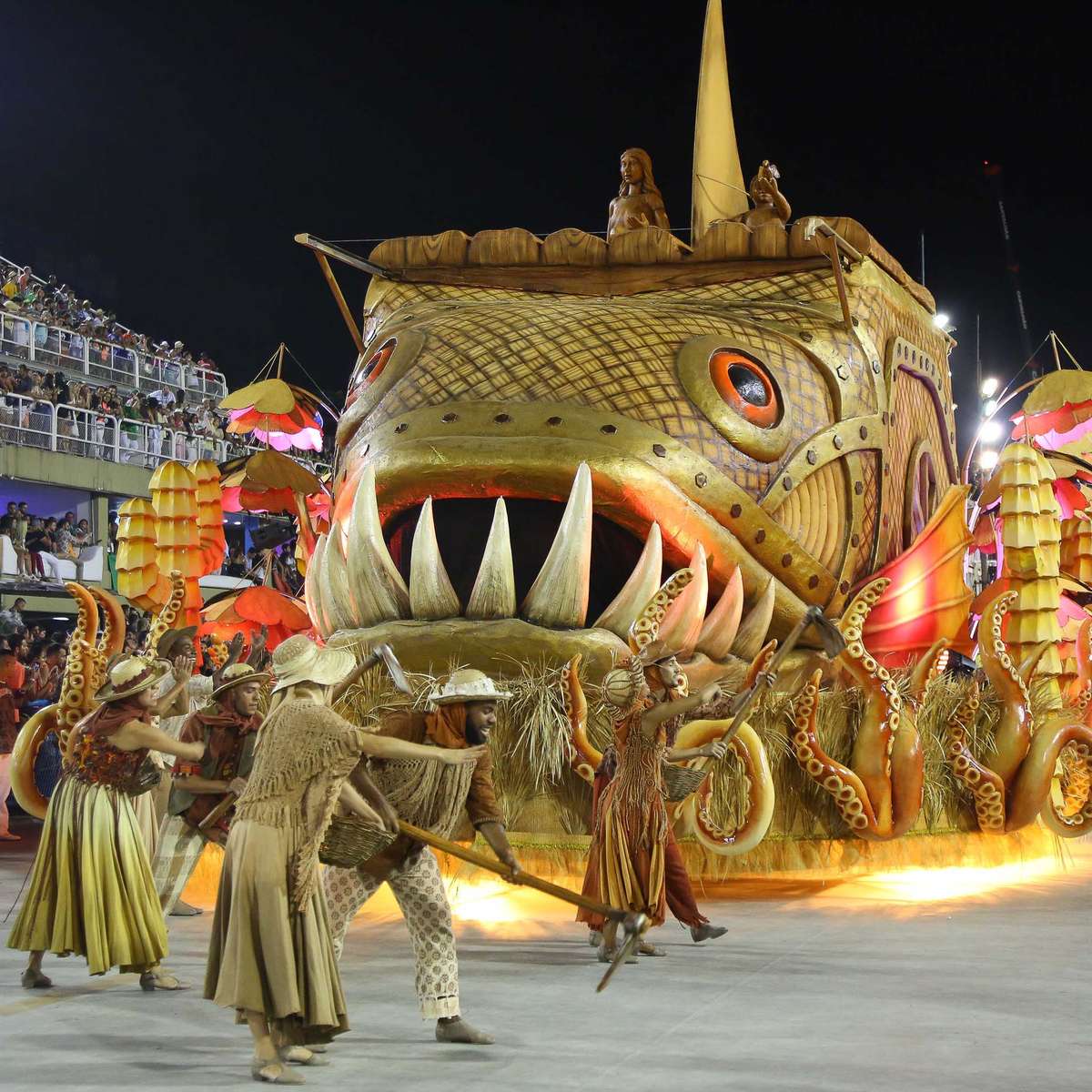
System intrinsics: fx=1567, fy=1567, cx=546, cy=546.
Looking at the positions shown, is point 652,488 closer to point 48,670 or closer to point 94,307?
point 48,670

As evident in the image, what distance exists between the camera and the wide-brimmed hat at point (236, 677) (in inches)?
242

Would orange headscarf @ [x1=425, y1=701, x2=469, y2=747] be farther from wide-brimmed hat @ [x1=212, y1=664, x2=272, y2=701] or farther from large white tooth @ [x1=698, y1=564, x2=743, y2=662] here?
large white tooth @ [x1=698, y1=564, x2=743, y2=662]

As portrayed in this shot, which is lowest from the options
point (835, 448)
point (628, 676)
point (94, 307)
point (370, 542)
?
point (628, 676)

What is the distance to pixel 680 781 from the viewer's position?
6.60 metres

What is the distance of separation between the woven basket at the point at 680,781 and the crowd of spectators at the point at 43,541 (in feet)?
44.1

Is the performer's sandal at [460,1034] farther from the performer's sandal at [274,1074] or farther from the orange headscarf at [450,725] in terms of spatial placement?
the orange headscarf at [450,725]

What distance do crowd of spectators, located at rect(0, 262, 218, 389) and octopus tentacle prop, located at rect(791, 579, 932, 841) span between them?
1668 cm

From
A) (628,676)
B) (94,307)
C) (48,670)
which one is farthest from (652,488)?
(94,307)

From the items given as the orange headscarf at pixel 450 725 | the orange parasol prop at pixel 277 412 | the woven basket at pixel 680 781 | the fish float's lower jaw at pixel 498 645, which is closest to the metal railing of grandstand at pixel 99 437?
the orange parasol prop at pixel 277 412

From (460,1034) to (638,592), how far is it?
351 cm

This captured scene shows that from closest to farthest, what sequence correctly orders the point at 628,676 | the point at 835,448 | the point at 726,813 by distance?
1. the point at 628,676
2. the point at 726,813
3. the point at 835,448

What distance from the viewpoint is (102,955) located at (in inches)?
215

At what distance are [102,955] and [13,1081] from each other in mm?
1315

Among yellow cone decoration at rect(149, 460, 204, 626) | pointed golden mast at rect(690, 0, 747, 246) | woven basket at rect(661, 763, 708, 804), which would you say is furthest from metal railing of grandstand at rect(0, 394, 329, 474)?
woven basket at rect(661, 763, 708, 804)
